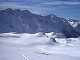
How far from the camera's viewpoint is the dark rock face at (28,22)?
6.57 ft

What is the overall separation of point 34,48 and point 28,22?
28 centimetres

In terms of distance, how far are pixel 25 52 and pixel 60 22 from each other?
47 centimetres

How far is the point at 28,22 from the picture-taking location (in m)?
2.04

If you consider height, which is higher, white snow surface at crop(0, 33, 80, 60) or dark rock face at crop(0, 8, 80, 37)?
dark rock face at crop(0, 8, 80, 37)

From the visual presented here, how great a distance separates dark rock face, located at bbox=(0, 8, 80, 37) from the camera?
2.00 meters

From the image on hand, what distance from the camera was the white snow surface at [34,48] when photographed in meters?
1.92

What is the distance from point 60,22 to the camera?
200 centimetres

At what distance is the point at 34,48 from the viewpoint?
6.48ft

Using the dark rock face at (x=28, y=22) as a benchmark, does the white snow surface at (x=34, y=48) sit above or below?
below

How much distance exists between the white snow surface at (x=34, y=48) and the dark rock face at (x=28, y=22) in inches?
3.0

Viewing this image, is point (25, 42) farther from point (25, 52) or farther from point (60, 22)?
point (60, 22)

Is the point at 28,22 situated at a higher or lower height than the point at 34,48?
Result: higher

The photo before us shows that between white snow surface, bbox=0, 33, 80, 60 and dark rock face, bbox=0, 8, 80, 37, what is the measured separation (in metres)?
0.08

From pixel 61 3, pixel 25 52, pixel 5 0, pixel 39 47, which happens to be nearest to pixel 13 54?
pixel 25 52
